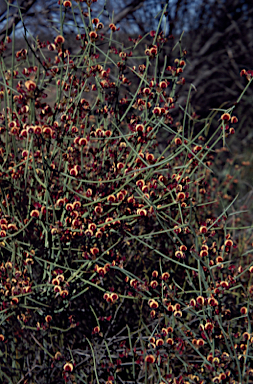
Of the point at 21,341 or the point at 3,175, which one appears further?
the point at 21,341

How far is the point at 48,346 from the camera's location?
2113 millimetres

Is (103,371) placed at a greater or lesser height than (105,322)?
lesser

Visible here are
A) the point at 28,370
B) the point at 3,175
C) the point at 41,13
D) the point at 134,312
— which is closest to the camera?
the point at 3,175

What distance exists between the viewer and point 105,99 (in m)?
2.10

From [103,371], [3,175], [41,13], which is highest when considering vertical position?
[41,13]


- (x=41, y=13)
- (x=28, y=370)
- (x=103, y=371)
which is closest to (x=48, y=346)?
(x=28, y=370)

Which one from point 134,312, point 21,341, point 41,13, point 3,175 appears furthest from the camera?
point 41,13

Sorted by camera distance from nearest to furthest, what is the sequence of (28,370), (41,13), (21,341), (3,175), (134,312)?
(3,175)
(28,370)
(21,341)
(134,312)
(41,13)

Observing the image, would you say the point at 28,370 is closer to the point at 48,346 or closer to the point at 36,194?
the point at 48,346

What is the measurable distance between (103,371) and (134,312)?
0.41 metres

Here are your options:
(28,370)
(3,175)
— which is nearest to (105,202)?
(3,175)

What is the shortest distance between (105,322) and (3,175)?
1.11m

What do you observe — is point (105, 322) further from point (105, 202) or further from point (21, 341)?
point (105, 202)

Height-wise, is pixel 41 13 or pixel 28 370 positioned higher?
pixel 41 13
